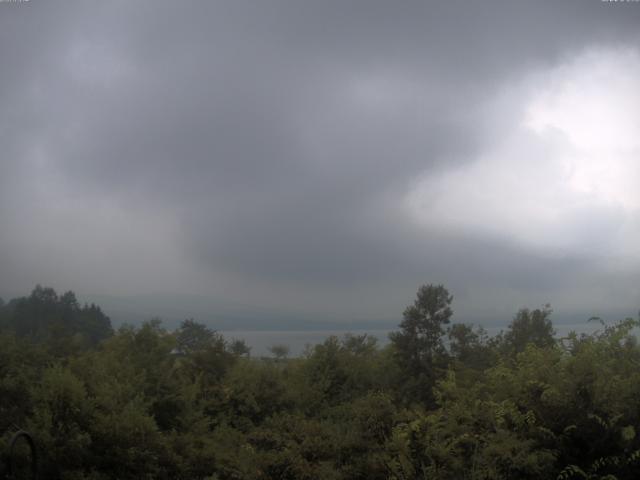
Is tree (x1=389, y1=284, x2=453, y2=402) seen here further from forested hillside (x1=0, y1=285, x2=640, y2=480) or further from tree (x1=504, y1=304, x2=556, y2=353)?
forested hillside (x1=0, y1=285, x2=640, y2=480)

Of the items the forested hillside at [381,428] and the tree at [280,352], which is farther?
the tree at [280,352]

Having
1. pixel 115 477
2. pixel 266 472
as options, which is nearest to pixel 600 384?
pixel 266 472

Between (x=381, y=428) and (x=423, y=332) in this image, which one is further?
(x=423, y=332)

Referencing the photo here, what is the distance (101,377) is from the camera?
10328 mm

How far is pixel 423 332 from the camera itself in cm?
2025

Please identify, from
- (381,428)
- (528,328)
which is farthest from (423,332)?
(381,428)

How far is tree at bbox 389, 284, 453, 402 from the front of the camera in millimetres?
19844

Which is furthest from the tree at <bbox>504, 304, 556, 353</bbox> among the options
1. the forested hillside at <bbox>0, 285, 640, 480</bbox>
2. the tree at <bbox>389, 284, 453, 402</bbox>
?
the forested hillside at <bbox>0, 285, 640, 480</bbox>

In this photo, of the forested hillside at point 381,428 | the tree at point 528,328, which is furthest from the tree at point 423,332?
the forested hillside at point 381,428

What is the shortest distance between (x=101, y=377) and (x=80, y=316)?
84.4ft

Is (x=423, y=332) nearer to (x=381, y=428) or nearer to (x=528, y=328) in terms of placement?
(x=528, y=328)

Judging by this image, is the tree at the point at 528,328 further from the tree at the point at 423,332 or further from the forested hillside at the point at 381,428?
the forested hillside at the point at 381,428

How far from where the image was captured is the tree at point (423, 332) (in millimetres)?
19844

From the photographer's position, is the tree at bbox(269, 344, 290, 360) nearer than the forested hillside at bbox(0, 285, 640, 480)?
No
